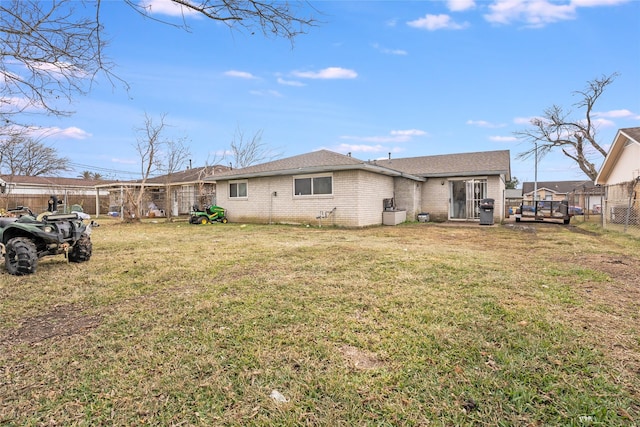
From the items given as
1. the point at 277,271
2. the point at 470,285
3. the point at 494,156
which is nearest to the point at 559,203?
the point at 494,156

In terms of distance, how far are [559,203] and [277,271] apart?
1510cm

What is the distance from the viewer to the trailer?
14.3 m

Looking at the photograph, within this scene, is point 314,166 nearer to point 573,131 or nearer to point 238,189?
point 238,189

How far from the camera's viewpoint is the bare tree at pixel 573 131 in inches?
935

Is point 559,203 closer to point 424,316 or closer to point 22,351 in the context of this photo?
point 424,316

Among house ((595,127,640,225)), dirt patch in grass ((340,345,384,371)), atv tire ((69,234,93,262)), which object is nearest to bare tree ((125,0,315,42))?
dirt patch in grass ((340,345,384,371))

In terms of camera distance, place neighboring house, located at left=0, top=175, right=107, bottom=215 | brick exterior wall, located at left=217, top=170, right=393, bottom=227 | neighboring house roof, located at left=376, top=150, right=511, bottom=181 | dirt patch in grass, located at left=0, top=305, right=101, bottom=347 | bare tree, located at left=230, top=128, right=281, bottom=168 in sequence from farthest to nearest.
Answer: bare tree, located at left=230, top=128, right=281, bottom=168, neighboring house, located at left=0, top=175, right=107, bottom=215, neighboring house roof, located at left=376, top=150, right=511, bottom=181, brick exterior wall, located at left=217, top=170, right=393, bottom=227, dirt patch in grass, located at left=0, top=305, right=101, bottom=347

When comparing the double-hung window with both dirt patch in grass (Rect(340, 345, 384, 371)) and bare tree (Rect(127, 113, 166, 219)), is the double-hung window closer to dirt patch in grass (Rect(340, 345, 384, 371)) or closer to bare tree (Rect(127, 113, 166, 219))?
bare tree (Rect(127, 113, 166, 219))

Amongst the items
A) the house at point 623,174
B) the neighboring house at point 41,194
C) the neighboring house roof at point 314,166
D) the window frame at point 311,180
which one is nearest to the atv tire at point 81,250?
the neighboring house roof at point 314,166

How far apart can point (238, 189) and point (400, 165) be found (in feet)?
32.8

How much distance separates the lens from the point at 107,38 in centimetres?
350

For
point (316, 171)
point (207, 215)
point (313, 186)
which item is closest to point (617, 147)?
point (316, 171)

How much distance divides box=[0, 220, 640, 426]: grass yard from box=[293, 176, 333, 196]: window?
8.28m

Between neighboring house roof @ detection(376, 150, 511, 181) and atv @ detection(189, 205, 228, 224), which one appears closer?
atv @ detection(189, 205, 228, 224)
